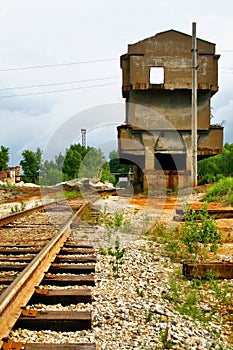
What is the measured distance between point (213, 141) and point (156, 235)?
14.4 metres

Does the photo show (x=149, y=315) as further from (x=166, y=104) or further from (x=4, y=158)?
(x=4, y=158)

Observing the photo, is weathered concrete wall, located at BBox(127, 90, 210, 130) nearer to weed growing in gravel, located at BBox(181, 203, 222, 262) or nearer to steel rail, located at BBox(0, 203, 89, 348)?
weed growing in gravel, located at BBox(181, 203, 222, 262)

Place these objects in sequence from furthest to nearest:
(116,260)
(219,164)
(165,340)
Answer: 1. (219,164)
2. (116,260)
3. (165,340)

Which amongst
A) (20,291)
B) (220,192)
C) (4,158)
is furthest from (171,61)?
(4,158)

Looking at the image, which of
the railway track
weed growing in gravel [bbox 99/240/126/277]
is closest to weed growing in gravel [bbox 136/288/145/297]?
the railway track

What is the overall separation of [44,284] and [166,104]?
1842 cm

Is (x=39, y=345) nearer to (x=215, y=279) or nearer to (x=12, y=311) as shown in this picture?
(x=12, y=311)

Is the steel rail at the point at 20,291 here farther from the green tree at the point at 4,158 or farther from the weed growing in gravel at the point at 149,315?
the green tree at the point at 4,158

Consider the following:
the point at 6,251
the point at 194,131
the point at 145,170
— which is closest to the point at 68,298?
the point at 6,251

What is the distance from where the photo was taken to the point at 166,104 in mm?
22000

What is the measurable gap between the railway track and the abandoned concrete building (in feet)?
46.2

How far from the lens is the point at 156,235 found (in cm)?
789

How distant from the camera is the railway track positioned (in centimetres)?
327

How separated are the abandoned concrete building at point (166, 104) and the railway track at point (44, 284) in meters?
14.1
